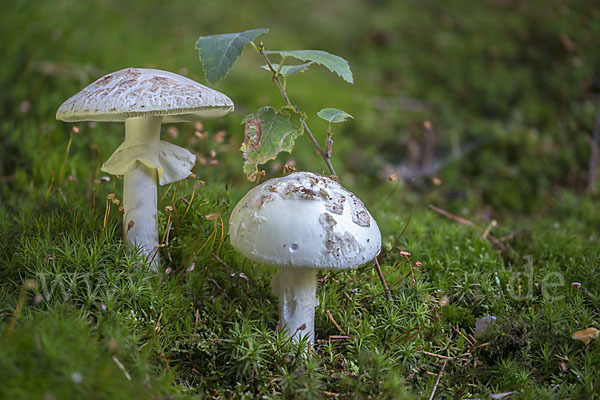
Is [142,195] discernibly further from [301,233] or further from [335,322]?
[335,322]

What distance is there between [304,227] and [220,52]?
94 cm

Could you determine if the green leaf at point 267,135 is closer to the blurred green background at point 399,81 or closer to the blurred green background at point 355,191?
the blurred green background at point 355,191

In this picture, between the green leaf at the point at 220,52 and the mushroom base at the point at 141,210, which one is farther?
the mushroom base at the point at 141,210

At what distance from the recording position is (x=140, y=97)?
2115 millimetres

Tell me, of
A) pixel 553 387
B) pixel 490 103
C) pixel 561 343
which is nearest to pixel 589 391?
pixel 553 387

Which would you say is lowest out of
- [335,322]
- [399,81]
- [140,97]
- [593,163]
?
[399,81]

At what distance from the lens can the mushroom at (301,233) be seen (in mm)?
2111

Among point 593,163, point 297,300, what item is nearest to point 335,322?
point 297,300

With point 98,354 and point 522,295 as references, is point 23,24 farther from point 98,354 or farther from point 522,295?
point 522,295

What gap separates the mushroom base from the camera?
8.53 ft

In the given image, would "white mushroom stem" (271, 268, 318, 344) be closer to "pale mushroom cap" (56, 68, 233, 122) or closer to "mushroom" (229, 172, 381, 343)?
"mushroom" (229, 172, 381, 343)

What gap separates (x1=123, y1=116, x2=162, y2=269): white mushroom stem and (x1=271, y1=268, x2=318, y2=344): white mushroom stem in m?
0.76

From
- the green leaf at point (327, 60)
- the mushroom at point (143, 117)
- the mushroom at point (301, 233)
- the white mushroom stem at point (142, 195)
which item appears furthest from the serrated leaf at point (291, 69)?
the white mushroom stem at point (142, 195)

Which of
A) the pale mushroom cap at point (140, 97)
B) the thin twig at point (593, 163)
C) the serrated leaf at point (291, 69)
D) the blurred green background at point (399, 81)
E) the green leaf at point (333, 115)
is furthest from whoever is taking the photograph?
the thin twig at point (593, 163)
